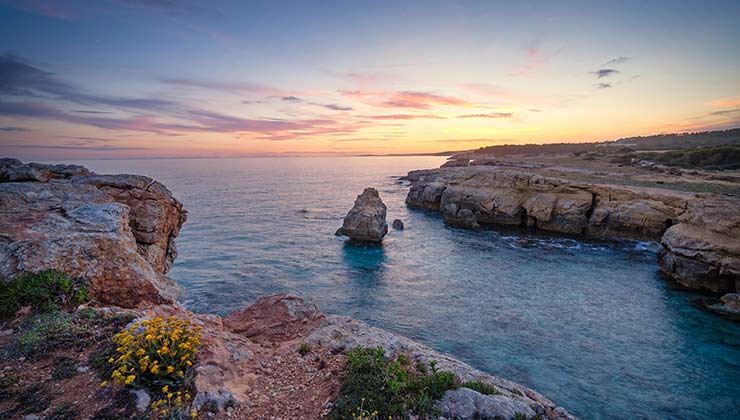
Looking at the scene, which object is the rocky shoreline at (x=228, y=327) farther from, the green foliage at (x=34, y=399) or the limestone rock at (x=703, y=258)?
the limestone rock at (x=703, y=258)

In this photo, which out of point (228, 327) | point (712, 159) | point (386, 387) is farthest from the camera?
point (712, 159)

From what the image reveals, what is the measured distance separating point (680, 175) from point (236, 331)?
211ft

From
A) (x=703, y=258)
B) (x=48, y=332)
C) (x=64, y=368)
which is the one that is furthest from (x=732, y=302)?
(x=48, y=332)

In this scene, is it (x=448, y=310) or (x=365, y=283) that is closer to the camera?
(x=448, y=310)

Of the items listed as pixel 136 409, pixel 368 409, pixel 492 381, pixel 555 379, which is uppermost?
pixel 136 409

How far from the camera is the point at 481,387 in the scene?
686 cm

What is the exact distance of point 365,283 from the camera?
2556 centimetres

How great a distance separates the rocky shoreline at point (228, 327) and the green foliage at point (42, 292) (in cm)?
25

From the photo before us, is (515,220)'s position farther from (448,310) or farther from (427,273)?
(448,310)

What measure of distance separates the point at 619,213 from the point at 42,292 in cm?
4608

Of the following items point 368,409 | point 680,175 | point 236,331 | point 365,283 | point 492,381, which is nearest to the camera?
point 368,409

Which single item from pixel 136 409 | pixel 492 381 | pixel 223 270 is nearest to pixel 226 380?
pixel 136 409

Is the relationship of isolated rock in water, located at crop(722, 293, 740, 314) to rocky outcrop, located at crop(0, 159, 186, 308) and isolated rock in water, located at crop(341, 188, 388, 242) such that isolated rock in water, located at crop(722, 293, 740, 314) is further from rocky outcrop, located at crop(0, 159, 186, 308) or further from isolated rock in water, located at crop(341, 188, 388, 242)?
rocky outcrop, located at crop(0, 159, 186, 308)

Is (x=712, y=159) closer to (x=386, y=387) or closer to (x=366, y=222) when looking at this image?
(x=366, y=222)
